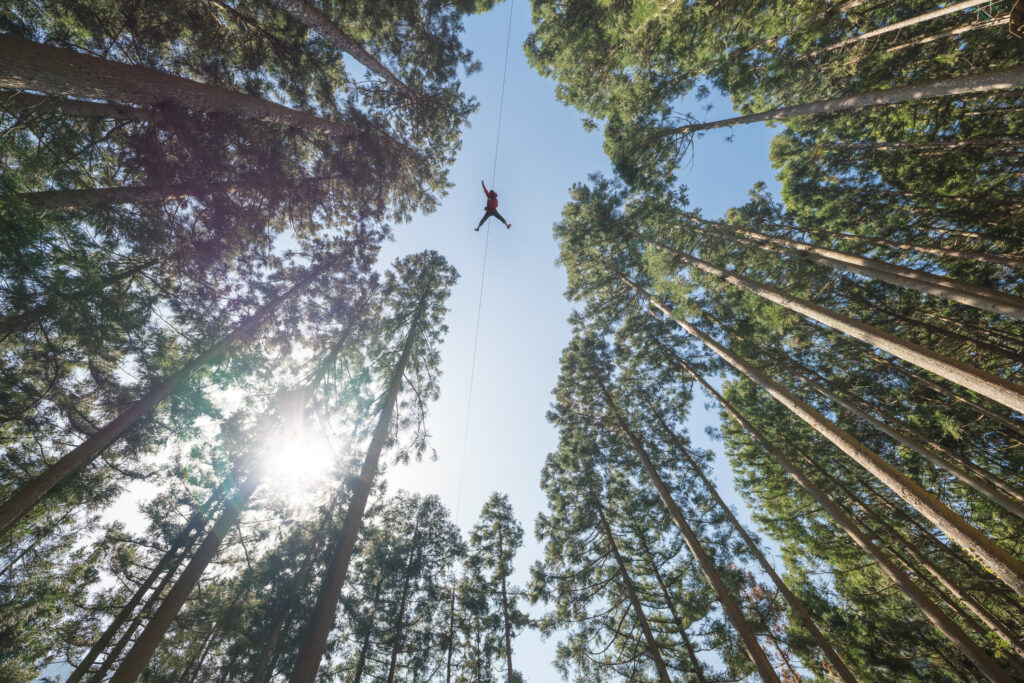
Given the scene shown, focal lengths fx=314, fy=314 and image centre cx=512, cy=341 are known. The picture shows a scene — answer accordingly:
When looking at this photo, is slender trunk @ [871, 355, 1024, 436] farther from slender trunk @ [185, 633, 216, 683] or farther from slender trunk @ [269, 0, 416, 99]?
slender trunk @ [185, 633, 216, 683]

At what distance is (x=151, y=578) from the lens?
933 centimetres

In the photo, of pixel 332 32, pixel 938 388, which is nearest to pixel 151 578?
pixel 332 32

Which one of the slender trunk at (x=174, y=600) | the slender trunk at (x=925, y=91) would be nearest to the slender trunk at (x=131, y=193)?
the slender trunk at (x=174, y=600)

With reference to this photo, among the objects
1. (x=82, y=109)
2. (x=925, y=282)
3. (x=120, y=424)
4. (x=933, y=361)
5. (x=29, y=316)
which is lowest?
(x=933, y=361)

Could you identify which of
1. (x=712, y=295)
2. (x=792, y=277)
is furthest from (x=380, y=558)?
(x=792, y=277)

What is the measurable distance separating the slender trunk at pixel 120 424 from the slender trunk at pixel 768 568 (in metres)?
14.5

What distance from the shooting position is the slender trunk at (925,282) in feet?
13.8

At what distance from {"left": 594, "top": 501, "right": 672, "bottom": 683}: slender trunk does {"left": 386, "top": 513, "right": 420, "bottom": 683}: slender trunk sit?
9.25m

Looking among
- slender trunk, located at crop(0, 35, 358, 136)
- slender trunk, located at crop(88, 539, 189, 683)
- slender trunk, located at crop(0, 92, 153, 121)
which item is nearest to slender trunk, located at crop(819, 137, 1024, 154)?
slender trunk, located at crop(0, 35, 358, 136)

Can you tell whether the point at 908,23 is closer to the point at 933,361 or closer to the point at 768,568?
the point at 933,361

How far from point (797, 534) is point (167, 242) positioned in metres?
21.8

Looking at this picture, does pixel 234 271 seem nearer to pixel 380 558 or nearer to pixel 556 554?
pixel 380 558

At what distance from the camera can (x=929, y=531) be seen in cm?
1119

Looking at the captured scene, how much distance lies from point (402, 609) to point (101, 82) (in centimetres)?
1793
